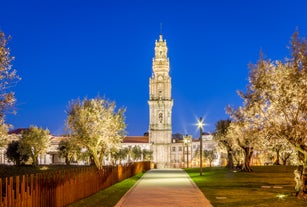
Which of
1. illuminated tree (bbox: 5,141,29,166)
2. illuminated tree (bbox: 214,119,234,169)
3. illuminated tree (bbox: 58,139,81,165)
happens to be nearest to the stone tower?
illuminated tree (bbox: 58,139,81,165)

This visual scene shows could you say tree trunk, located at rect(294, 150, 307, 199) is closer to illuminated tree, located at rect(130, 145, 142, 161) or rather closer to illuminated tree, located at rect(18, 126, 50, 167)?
illuminated tree, located at rect(18, 126, 50, 167)

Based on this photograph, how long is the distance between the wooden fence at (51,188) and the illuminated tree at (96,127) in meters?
13.9

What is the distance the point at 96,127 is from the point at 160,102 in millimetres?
114363

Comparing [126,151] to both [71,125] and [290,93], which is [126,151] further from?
[290,93]

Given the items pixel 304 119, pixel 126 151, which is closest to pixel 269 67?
pixel 304 119

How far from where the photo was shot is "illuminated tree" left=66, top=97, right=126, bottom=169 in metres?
49.7

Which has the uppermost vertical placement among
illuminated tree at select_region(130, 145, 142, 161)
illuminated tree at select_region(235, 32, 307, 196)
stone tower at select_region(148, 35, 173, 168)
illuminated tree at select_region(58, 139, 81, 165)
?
stone tower at select_region(148, 35, 173, 168)

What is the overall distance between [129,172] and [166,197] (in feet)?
89.8

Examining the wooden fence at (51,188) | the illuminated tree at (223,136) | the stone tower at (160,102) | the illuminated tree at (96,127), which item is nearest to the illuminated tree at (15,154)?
the illuminated tree at (223,136)

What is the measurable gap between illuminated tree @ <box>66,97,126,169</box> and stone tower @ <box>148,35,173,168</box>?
110m

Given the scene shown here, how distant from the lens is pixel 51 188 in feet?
67.6

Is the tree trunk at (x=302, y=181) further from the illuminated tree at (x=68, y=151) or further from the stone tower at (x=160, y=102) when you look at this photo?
the stone tower at (x=160, y=102)

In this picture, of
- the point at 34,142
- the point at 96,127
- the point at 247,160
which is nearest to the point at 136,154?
the point at 34,142

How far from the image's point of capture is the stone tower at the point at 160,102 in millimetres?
164500
